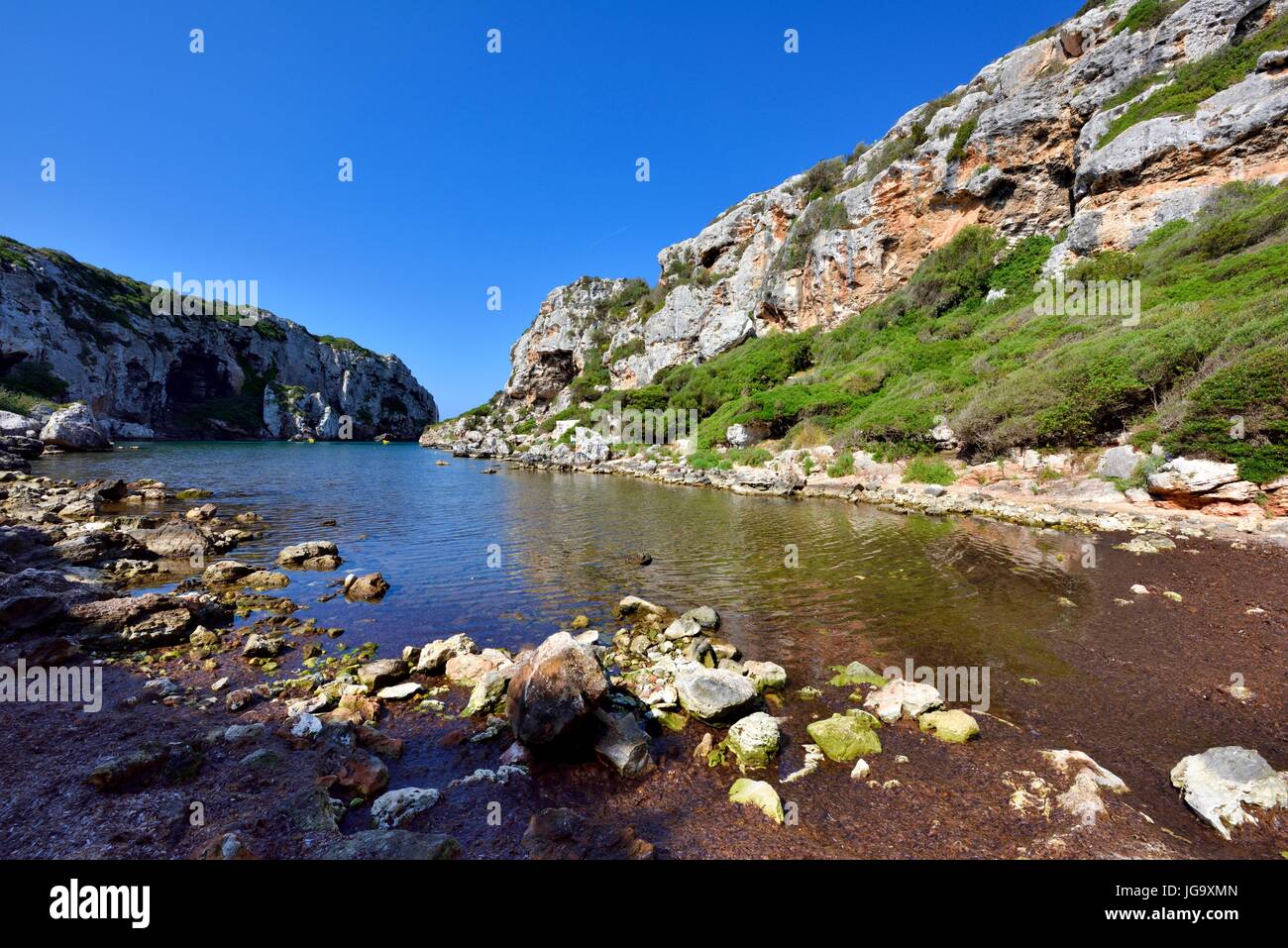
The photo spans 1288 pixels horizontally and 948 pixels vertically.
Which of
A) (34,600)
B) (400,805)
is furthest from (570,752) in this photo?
(34,600)

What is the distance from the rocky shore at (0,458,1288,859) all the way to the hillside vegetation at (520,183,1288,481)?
35.1 feet

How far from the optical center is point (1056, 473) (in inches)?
825

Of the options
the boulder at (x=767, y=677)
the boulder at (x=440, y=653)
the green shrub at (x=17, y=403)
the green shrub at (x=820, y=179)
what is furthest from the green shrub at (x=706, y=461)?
the green shrub at (x=17, y=403)

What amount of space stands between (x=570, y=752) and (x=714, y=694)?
2.08 m

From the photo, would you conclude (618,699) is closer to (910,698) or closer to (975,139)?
(910,698)

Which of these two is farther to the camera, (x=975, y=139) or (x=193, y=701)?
(x=975, y=139)

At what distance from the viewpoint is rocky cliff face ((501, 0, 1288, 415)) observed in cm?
2920

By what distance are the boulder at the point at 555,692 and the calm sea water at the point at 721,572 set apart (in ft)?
11.4

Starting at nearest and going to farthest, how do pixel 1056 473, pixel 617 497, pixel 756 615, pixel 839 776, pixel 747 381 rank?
pixel 839 776 → pixel 756 615 → pixel 1056 473 → pixel 617 497 → pixel 747 381

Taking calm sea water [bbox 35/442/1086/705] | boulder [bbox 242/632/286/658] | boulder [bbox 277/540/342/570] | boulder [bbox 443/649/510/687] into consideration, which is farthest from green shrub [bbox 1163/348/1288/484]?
boulder [bbox 277/540/342/570]

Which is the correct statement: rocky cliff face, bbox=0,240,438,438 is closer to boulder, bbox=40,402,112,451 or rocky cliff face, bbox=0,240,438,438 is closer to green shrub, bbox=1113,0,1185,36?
boulder, bbox=40,402,112,451
